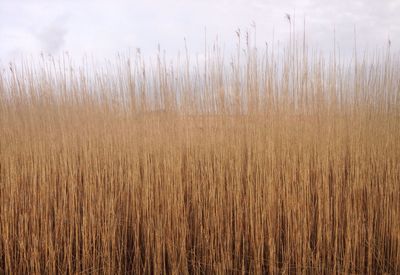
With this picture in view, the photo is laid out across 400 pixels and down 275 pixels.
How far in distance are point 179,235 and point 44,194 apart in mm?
836

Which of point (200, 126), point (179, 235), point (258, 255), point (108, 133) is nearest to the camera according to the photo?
point (258, 255)

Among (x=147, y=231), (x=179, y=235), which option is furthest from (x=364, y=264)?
(x=147, y=231)

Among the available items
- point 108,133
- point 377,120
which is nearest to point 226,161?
point 108,133

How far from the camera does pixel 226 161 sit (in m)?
2.05

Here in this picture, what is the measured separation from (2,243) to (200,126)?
4.45 ft

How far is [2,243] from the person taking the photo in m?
2.06

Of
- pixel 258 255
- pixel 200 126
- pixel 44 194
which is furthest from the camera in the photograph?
pixel 200 126

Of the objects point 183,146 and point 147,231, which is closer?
point 147,231

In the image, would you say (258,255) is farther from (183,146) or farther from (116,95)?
(116,95)

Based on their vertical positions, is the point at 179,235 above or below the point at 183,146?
below

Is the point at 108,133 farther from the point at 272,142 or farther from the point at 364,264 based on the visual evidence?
the point at 364,264

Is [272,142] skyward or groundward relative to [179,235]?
skyward

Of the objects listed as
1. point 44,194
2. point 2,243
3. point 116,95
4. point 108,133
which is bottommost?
point 2,243

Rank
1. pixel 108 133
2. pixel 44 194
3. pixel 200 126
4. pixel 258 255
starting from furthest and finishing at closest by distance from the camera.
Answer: pixel 108 133 < pixel 200 126 < pixel 44 194 < pixel 258 255
